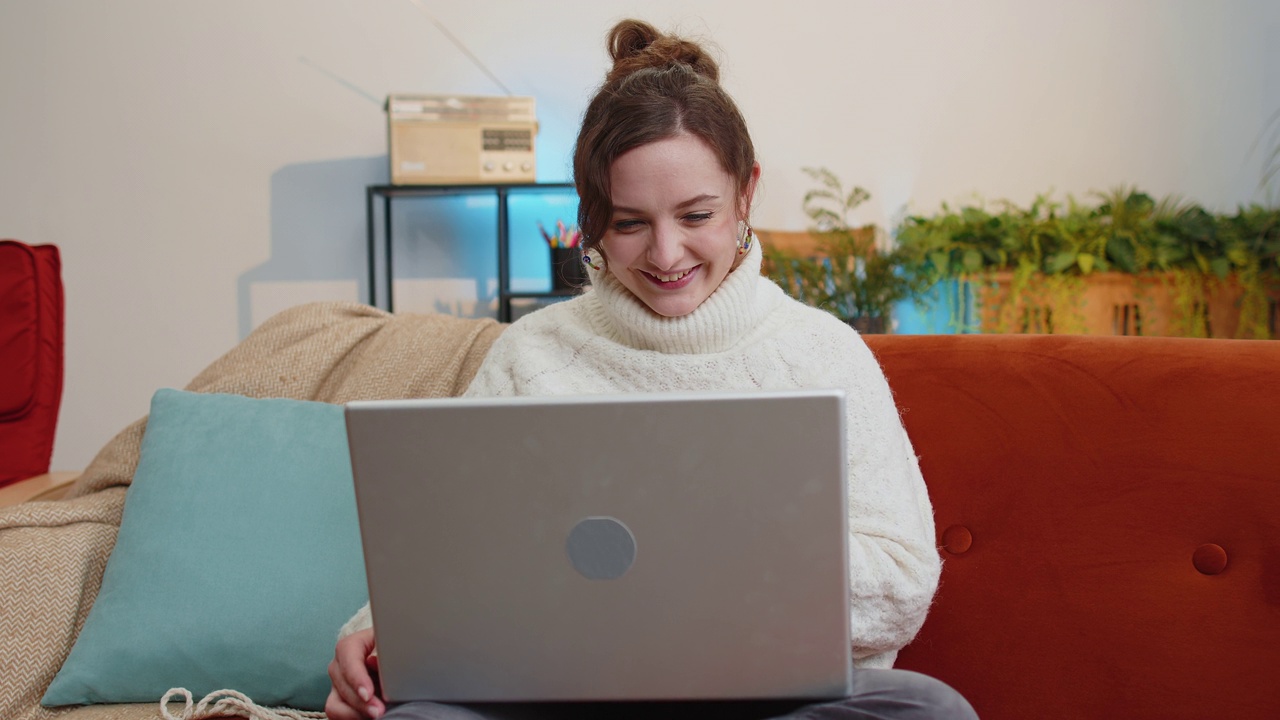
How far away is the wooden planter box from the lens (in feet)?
9.01

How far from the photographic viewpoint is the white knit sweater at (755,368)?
96cm

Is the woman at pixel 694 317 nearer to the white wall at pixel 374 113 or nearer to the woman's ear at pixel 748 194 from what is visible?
the woman's ear at pixel 748 194

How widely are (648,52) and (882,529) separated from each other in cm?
64

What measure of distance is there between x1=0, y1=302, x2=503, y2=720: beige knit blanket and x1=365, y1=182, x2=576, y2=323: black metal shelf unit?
140 centimetres

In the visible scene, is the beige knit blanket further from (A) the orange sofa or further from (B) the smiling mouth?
(A) the orange sofa

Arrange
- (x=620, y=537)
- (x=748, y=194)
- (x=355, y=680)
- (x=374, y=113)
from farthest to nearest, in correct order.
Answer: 1. (x=374, y=113)
2. (x=748, y=194)
3. (x=355, y=680)
4. (x=620, y=537)

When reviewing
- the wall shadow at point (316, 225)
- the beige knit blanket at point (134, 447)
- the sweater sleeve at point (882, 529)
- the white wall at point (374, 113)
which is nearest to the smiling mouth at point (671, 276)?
the sweater sleeve at point (882, 529)

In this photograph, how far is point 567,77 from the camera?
10.8ft

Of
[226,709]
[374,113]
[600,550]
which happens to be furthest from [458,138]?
[600,550]

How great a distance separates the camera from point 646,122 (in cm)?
107

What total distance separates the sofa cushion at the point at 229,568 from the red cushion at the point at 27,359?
1.69 ft

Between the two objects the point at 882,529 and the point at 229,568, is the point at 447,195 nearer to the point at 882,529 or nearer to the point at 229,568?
the point at 229,568

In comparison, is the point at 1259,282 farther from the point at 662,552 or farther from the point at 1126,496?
the point at 662,552

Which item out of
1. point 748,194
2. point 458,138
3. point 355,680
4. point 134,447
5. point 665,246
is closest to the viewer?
point 355,680
